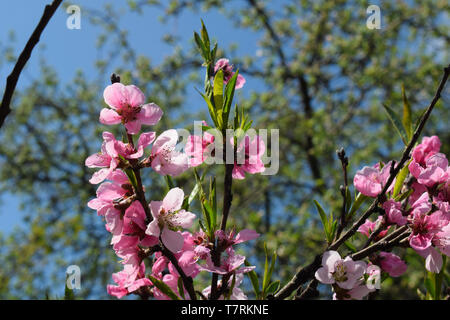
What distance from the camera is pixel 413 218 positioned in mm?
928

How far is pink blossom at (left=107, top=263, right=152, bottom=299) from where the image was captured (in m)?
0.97

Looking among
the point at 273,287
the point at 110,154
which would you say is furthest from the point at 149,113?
Result: the point at 273,287

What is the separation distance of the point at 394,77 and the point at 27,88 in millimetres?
6073

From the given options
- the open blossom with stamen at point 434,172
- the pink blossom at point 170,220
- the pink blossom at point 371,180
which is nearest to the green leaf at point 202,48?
the pink blossom at point 170,220

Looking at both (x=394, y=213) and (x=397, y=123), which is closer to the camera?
(x=394, y=213)

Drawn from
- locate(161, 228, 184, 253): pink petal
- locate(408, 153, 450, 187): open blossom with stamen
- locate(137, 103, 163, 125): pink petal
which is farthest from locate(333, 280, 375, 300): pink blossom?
locate(137, 103, 163, 125): pink petal

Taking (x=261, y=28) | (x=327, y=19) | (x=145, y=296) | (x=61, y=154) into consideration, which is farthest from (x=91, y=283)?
(x=145, y=296)

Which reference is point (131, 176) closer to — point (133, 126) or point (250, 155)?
point (133, 126)

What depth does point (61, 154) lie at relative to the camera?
7.01 meters

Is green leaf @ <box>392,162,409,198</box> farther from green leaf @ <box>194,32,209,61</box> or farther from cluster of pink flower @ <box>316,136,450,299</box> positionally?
green leaf @ <box>194,32,209,61</box>

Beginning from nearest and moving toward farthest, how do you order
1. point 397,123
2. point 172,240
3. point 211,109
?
1. point 172,240
2. point 211,109
3. point 397,123

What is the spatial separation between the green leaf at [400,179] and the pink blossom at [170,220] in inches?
19.3

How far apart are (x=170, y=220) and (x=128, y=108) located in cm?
28
